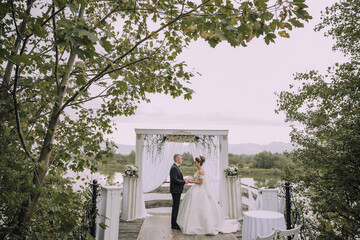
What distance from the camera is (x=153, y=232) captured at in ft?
16.3

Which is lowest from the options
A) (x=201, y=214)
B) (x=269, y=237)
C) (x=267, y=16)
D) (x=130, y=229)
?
(x=130, y=229)

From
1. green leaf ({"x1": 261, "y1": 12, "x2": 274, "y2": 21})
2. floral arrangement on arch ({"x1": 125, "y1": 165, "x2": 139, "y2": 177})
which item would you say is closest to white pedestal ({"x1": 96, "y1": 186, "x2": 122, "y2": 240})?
floral arrangement on arch ({"x1": 125, "y1": 165, "x2": 139, "y2": 177})

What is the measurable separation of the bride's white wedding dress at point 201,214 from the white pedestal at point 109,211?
5.06 feet

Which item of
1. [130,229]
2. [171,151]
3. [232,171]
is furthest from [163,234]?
[171,151]

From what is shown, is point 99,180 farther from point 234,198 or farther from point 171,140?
point 234,198

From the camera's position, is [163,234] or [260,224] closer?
[260,224]

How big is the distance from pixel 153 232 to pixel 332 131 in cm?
401

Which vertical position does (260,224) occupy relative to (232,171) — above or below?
below

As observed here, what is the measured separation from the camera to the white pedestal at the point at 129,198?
6.05 metres

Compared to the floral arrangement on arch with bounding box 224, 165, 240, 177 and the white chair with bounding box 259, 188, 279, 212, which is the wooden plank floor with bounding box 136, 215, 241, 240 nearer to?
the white chair with bounding box 259, 188, 279, 212

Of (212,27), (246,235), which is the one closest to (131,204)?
(246,235)

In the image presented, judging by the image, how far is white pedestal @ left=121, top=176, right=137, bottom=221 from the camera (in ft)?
19.9

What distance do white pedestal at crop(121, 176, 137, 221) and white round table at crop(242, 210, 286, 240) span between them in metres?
3.37

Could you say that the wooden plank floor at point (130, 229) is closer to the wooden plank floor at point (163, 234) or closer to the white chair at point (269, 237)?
the wooden plank floor at point (163, 234)
